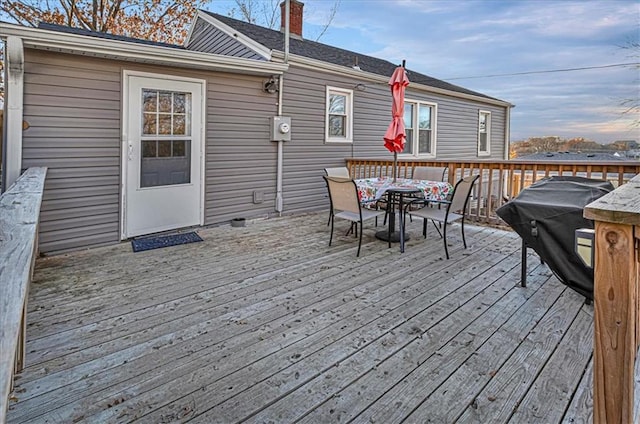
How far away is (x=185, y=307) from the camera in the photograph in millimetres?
2814

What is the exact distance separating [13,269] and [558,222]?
117 inches

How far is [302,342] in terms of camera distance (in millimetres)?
2330

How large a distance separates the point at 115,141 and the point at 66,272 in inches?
65.4

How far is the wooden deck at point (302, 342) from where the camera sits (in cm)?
175

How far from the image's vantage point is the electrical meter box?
6035 mm

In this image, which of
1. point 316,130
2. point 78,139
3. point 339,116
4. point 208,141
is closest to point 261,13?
point 339,116

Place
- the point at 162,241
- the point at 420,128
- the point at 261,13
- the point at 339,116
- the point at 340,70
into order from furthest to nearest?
the point at 261,13 < the point at 420,128 < the point at 339,116 < the point at 340,70 < the point at 162,241

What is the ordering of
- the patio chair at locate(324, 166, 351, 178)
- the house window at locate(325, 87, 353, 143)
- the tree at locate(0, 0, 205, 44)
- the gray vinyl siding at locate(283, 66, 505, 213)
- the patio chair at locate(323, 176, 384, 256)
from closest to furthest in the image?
the patio chair at locate(323, 176, 384, 256) < the patio chair at locate(324, 166, 351, 178) < the gray vinyl siding at locate(283, 66, 505, 213) < the house window at locate(325, 87, 353, 143) < the tree at locate(0, 0, 205, 44)

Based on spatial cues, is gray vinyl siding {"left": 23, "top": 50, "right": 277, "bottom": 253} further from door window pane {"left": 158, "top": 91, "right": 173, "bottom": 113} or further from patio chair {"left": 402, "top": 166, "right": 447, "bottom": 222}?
patio chair {"left": 402, "top": 166, "right": 447, "bottom": 222}

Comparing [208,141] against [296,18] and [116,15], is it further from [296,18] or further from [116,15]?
[116,15]

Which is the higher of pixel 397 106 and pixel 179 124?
pixel 397 106

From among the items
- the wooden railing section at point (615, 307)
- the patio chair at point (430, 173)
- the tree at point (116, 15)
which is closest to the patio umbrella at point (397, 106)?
the patio chair at point (430, 173)

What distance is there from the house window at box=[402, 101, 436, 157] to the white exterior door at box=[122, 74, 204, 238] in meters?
5.23

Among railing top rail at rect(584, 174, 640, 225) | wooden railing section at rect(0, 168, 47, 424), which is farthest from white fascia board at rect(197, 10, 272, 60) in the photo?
railing top rail at rect(584, 174, 640, 225)
